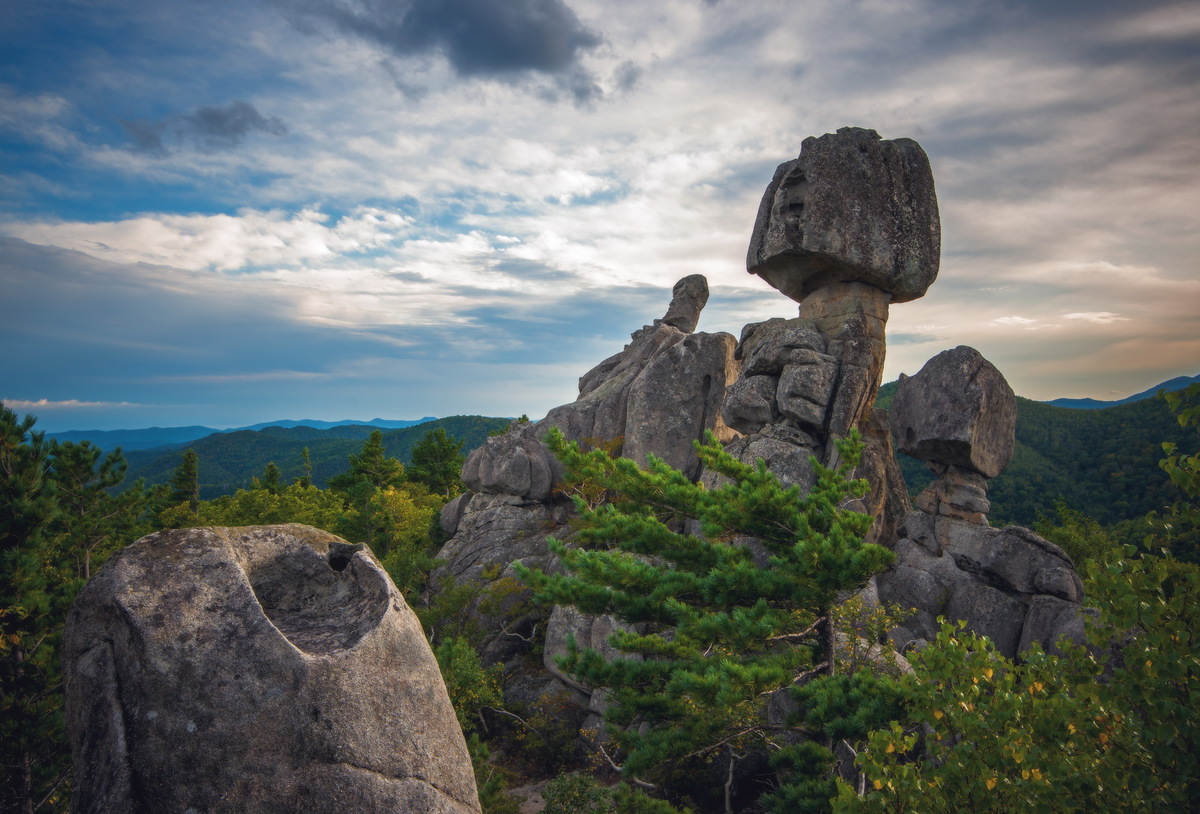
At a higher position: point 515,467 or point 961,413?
point 961,413

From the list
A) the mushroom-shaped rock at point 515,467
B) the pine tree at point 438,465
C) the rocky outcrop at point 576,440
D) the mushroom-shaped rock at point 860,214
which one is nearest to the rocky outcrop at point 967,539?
the mushroom-shaped rock at point 860,214

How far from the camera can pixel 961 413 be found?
21953 millimetres

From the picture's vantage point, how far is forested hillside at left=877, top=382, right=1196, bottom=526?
181 ft

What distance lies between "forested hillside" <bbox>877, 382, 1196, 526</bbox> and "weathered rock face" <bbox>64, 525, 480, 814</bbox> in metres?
55.5

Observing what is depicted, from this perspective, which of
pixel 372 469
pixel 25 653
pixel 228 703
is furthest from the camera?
pixel 372 469

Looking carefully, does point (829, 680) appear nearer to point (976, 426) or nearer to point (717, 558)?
point (717, 558)

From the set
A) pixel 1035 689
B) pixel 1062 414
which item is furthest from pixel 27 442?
pixel 1062 414

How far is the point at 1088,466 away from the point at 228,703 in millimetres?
80825

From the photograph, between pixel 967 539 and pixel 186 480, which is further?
pixel 186 480

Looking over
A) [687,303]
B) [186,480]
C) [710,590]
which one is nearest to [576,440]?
[687,303]

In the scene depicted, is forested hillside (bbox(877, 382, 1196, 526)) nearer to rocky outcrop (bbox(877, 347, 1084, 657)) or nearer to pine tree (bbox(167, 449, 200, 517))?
rocky outcrop (bbox(877, 347, 1084, 657))

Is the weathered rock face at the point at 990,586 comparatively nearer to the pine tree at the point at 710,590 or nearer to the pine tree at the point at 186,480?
the pine tree at the point at 710,590

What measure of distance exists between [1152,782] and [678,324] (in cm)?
3394

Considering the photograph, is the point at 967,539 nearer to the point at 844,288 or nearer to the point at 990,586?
the point at 990,586
